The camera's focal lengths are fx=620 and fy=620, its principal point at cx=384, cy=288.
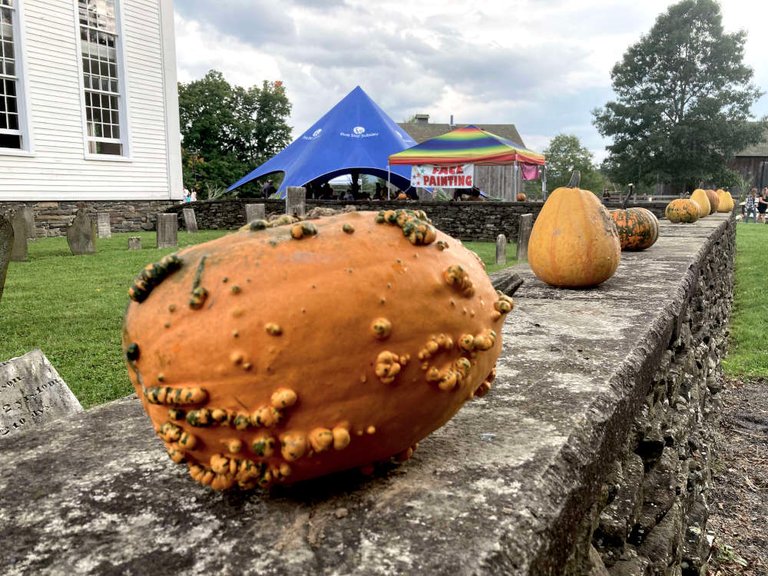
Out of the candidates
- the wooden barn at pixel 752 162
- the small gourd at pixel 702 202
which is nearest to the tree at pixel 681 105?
the wooden barn at pixel 752 162

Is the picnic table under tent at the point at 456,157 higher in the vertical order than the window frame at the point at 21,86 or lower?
lower

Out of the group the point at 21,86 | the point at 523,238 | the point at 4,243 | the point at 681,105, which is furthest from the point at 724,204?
the point at 681,105

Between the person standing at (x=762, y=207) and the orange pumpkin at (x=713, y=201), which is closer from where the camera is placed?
the orange pumpkin at (x=713, y=201)

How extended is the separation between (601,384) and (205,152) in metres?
48.5

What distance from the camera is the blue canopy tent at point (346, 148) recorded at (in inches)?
824

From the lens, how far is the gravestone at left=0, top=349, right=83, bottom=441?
235 centimetres

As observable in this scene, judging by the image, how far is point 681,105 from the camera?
43.6m

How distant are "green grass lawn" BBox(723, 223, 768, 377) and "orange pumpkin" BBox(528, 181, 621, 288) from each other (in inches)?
163

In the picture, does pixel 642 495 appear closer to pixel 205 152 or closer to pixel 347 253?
pixel 347 253

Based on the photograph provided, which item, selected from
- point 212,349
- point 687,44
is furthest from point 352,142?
point 687,44

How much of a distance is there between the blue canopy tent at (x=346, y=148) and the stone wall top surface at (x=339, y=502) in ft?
61.1

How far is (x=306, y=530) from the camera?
1126 millimetres

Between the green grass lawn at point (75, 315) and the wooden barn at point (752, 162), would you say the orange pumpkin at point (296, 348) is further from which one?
the wooden barn at point (752, 162)

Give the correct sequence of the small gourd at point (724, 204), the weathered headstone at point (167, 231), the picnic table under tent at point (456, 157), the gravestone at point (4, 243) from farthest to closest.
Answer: the small gourd at point (724, 204), the picnic table under tent at point (456, 157), the weathered headstone at point (167, 231), the gravestone at point (4, 243)
